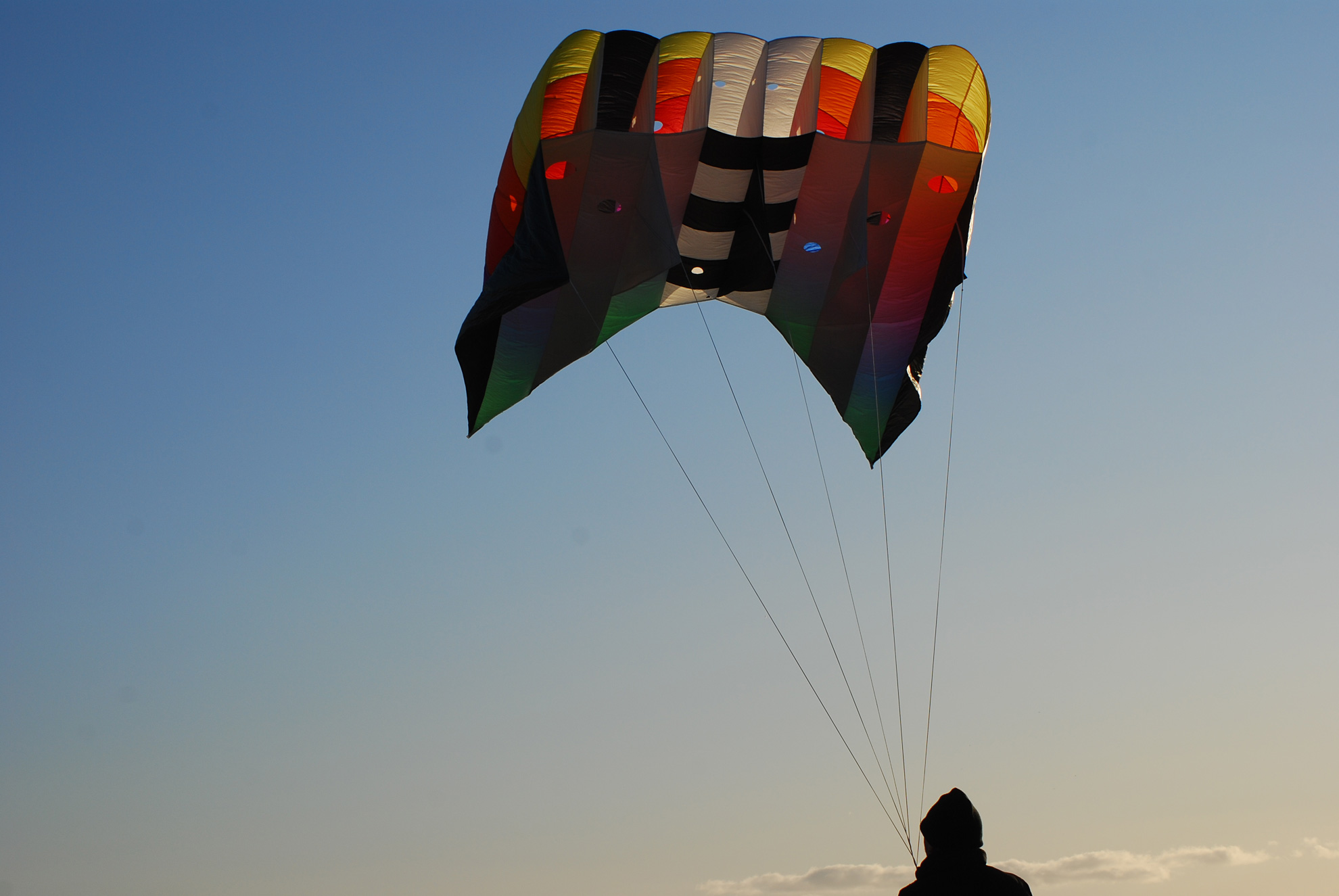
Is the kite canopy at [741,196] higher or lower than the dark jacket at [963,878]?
higher

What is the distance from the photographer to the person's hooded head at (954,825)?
4.26m

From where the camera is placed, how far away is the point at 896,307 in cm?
1212

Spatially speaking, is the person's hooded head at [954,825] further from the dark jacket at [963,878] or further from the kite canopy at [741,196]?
the kite canopy at [741,196]

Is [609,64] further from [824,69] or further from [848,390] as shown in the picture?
[848,390]

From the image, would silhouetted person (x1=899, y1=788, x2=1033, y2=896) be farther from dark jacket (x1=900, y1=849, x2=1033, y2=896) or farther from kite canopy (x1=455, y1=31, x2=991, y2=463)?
kite canopy (x1=455, y1=31, x2=991, y2=463)

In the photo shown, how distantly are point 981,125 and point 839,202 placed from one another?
1.60 metres

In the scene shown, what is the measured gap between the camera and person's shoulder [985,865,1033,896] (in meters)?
4.14

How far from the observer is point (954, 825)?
4.27 m

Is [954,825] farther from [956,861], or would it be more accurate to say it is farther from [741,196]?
[741,196]

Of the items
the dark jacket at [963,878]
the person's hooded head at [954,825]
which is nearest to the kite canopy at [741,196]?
the person's hooded head at [954,825]

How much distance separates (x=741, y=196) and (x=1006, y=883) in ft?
28.7

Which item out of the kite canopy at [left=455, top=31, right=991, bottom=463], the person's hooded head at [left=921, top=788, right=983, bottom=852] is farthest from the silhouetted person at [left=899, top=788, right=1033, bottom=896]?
the kite canopy at [left=455, top=31, right=991, bottom=463]

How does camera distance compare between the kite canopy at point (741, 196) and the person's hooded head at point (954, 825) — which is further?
the kite canopy at point (741, 196)

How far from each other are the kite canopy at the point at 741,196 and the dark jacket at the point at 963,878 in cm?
730
